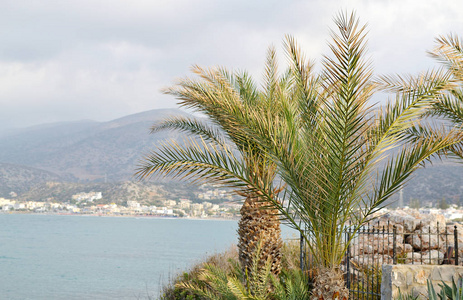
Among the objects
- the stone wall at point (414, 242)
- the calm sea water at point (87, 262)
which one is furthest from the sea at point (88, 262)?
the stone wall at point (414, 242)

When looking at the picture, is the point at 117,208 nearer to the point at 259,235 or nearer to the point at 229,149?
the point at 259,235

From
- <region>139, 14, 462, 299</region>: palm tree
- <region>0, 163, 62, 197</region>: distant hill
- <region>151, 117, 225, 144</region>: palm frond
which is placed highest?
<region>0, 163, 62, 197</region>: distant hill

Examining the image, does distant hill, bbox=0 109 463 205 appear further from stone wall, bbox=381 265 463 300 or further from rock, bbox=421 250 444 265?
rock, bbox=421 250 444 265

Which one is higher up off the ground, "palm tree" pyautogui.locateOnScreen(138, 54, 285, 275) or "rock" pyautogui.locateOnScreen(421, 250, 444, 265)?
"palm tree" pyautogui.locateOnScreen(138, 54, 285, 275)

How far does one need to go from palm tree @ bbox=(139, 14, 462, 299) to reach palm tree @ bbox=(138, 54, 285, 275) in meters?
0.07

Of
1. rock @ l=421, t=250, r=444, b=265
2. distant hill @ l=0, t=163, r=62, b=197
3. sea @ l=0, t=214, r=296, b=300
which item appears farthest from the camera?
distant hill @ l=0, t=163, r=62, b=197

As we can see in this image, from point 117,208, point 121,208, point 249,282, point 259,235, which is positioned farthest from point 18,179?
point 249,282

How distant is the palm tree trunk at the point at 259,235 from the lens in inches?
467

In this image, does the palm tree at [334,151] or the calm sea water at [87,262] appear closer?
the palm tree at [334,151]

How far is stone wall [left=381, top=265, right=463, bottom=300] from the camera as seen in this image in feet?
29.8

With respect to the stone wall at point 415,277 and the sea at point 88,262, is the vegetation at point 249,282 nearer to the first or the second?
the sea at point 88,262

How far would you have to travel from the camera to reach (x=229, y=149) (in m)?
8.61

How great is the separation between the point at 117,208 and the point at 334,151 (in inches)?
4500

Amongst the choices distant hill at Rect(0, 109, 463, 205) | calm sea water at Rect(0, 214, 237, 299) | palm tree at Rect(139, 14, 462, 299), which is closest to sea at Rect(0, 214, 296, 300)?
calm sea water at Rect(0, 214, 237, 299)
